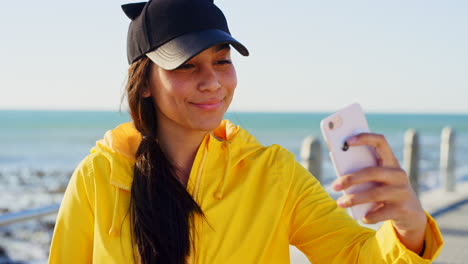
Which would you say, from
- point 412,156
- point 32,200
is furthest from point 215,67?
point 32,200

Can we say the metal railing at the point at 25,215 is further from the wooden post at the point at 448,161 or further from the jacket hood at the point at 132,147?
the wooden post at the point at 448,161

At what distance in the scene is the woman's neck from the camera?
223 centimetres

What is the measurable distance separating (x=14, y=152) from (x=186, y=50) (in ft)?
117

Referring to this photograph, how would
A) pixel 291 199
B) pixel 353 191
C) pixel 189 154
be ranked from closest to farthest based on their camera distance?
pixel 353 191
pixel 291 199
pixel 189 154

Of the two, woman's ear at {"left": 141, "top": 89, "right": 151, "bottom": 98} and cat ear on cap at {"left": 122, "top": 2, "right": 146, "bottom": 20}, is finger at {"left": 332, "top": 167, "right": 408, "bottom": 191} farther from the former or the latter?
cat ear on cap at {"left": 122, "top": 2, "right": 146, "bottom": 20}

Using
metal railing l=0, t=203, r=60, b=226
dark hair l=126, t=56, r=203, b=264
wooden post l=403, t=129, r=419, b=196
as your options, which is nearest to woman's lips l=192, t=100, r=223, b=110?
dark hair l=126, t=56, r=203, b=264

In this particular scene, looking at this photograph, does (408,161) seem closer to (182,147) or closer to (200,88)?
(182,147)

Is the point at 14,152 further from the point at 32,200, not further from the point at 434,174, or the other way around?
the point at 434,174

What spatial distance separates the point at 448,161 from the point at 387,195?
8285 millimetres

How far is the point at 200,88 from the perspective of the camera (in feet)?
6.65

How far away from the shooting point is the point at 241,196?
6.76 ft

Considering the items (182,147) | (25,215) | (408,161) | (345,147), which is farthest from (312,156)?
(345,147)

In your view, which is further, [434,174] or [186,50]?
[434,174]

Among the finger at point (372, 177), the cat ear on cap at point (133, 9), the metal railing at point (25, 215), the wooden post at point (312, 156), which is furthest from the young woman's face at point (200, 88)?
the wooden post at point (312, 156)
